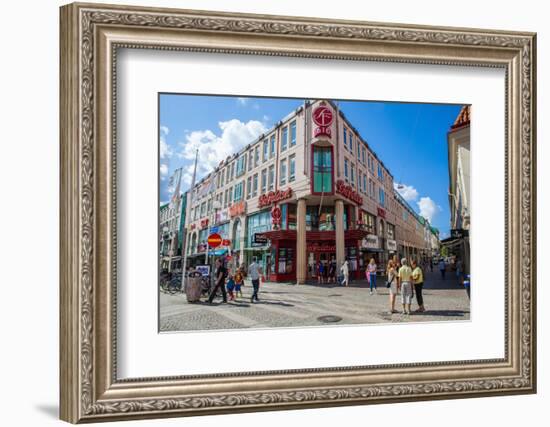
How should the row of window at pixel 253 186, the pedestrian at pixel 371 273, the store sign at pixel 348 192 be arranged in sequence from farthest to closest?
1. the store sign at pixel 348 192
2. the pedestrian at pixel 371 273
3. the row of window at pixel 253 186

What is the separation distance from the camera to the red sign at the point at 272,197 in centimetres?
768

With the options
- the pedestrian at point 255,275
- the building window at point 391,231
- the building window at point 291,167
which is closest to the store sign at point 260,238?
the pedestrian at point 255,275

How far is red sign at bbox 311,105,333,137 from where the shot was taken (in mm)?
7374

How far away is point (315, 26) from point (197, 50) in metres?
1.36

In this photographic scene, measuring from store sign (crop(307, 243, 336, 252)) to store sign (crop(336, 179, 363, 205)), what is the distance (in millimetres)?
720

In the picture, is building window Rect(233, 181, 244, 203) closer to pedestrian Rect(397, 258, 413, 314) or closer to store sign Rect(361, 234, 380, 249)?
store sign Rect(361, 234, 380, 249)

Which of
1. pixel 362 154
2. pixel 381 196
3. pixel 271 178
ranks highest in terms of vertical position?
pixel 362 154

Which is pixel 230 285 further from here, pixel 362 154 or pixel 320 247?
pixel 362 154

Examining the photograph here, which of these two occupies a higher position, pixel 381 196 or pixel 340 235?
pixel 381 196

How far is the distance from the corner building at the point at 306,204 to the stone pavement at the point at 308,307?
0.30 meters

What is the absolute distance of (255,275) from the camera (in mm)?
7570

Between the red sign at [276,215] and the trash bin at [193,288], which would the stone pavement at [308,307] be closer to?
the trash bin at [193,288]

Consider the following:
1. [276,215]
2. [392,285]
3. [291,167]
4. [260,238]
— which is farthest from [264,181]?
[392,285]

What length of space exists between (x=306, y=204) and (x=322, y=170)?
0.56m
